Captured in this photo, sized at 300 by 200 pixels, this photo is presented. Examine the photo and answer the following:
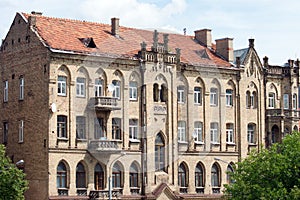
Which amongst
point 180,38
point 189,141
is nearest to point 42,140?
point 189,141

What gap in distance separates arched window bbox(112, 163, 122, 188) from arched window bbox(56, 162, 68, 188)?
5.26 m

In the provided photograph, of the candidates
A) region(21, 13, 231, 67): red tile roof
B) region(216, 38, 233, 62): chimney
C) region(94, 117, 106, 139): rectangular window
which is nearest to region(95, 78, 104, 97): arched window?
region(94, 117, 106, 139): rectangular window

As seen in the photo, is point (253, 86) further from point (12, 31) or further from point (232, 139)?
point (12, 31)

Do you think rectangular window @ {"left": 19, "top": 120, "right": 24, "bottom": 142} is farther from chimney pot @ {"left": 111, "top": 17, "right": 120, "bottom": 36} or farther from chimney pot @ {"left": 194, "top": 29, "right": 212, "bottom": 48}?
chimney pot @ {"left": 194, "top": 29, "right": 212, "bottom": 48}

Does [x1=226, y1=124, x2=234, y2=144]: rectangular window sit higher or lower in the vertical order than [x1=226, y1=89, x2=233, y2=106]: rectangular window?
lower

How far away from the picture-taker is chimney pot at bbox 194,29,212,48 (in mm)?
87875

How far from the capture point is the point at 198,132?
81.4m

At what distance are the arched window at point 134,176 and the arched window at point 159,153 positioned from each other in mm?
2547

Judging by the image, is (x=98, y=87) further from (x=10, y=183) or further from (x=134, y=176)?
(x=10, y=183)

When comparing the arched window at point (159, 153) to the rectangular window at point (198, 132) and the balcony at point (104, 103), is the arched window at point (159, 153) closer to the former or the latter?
A: the rectangular window at point (198, 132)

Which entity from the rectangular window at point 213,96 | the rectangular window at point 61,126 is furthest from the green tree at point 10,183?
the rectangular window at point 213,96

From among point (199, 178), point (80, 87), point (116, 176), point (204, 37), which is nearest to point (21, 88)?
point (80, 87)

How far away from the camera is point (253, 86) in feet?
285

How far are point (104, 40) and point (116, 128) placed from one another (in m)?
8.54
